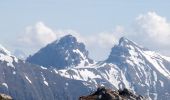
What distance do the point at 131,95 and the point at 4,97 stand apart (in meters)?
35.3

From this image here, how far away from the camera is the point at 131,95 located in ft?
516

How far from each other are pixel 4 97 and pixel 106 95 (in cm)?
2503

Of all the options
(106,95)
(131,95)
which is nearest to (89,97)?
(106,95)

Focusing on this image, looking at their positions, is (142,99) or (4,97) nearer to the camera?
(4,97)

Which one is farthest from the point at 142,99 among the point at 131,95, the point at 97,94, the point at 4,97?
the point at 4,97

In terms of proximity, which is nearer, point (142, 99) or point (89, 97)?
point (89, 97)

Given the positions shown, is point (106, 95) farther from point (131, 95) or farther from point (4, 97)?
point (4, 97)

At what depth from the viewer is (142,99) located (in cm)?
16038

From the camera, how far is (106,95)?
14800 centimetres

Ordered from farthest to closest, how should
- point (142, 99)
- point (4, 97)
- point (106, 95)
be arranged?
1. point (142, 99)
2. point (106, 95)
3. point (4, 97)

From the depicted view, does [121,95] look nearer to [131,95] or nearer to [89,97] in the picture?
[131,95]

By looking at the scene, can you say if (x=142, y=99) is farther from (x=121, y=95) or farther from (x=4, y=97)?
(x=4, y=97)

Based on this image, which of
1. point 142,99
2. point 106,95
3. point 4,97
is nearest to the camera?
point 4,97

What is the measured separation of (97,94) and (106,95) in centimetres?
529
